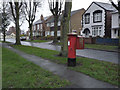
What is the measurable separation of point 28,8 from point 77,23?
16.5 m

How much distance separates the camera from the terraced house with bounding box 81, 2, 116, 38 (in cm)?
2944

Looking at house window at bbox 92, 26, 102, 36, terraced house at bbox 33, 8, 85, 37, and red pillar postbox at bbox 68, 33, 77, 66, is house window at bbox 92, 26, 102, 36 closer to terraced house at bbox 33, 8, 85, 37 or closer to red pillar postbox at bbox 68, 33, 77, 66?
terraced house at bbox 33, 8, 85, 37

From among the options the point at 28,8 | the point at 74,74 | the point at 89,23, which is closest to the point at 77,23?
the point at 89,23

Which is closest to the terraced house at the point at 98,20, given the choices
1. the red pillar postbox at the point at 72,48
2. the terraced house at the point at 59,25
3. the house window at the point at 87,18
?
the house window at the point at 87,18

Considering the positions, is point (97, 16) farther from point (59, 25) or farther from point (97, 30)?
point (59, 25)

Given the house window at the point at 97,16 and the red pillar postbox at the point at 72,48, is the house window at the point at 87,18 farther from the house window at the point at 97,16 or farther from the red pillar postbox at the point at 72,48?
the red pillar postbox at the point at 72,48

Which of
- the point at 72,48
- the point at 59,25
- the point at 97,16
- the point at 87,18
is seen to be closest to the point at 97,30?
the point at 97,16

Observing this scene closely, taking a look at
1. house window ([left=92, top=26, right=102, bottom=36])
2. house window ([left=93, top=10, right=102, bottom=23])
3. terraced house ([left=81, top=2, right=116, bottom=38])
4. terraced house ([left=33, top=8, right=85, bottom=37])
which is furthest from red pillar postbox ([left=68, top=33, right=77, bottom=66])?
terraced house ([left=33, top=8, right=85, bottom=37])

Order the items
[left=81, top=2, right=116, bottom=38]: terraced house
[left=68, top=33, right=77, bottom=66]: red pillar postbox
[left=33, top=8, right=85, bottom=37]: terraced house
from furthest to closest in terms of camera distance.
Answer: [left=33, top=8, right=85, bottom=37]: terraced house
[left=81, top=2, right=116, bottom=38]: terraced house
[left=68, top=33, right=77, bottom=66]: red pillar postbox

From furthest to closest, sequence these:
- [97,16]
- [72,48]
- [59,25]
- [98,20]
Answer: [59,25]
[97,16]
[98,20]
[72,48]

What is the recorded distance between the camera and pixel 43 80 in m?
4.86

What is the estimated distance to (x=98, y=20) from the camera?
30.9 m

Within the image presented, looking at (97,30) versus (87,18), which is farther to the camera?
(87,18)

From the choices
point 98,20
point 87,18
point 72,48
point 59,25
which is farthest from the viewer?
point 59,25
